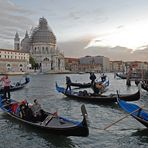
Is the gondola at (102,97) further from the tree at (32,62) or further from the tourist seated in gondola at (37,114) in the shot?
the tree at (32,62)

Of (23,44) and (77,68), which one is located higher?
(23,44)

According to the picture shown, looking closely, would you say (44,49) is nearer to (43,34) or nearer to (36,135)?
(43,34)

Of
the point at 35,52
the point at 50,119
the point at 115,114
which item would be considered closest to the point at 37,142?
the point at 50,119

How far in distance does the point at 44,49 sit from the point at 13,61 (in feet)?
63.7

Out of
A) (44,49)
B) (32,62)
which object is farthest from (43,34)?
(32,62)

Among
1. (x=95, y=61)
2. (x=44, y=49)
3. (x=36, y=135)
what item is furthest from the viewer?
(x=95, y=61)

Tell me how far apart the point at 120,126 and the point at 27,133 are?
8.45 feet

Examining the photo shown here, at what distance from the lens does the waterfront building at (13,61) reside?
242 ft

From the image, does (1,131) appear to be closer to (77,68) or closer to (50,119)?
(50,119)

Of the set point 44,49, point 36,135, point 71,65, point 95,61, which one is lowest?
point 36,135

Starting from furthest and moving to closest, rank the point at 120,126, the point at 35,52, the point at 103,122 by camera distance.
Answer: the point at 35,52 → the point at 103,122 → the point at 120,126

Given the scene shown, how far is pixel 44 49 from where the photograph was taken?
9444 centimetres

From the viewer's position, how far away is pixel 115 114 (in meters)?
10.0

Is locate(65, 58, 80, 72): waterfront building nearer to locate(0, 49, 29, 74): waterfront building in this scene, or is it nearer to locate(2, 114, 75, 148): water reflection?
locate(0, 49, 29, 74): waterfront building
